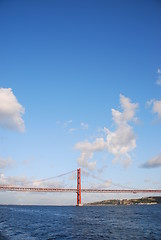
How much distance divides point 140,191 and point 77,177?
89.4 feet

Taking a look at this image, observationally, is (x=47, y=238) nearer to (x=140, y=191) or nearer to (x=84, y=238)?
(x=84, y=238)

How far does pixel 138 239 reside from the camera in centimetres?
2050

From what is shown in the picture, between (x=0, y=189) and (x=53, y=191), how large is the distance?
19.4m

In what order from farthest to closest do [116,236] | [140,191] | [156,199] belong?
[156,199] < [140,191] < [116,236]

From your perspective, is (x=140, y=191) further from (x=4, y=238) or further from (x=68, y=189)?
(x=4, y=238)

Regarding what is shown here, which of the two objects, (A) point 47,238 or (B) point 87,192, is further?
(B) point 87,192

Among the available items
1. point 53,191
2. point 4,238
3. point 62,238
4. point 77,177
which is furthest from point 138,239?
point 77,177

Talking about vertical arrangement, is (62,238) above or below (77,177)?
below

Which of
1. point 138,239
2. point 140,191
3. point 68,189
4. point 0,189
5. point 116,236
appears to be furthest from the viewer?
point 140,191

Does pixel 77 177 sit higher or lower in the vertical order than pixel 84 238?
higher

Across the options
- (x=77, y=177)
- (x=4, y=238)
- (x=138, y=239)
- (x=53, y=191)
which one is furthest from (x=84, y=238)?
(x=77, y=177)

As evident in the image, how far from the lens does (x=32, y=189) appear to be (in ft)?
301

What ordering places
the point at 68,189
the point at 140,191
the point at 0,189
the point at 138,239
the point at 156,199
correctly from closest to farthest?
the point at 138,239 < the point at 0,189 < the point at 68,189 < the point at 140,191 < the point at 156,199

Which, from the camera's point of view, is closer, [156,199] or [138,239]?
[138,239]
